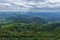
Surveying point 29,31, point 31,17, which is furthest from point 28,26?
point 31,17

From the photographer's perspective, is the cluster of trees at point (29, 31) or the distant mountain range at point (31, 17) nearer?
the cluster of trees at point (29, 31)

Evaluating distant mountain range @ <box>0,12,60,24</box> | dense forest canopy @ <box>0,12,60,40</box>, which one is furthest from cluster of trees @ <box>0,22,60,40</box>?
distant mountain range @ <box>0,12,60,24</box>

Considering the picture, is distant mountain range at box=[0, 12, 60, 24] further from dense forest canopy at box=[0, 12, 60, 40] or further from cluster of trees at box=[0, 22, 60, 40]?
cluster of trees at box=[0, 22, 60, 40]

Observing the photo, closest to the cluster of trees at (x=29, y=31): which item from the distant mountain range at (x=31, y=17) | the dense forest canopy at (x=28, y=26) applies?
the dense forest canopy at (x=28, y=26)

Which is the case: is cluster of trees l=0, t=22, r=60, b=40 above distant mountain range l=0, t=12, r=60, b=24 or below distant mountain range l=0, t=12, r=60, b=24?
below

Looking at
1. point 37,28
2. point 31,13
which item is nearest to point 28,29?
point 37,28

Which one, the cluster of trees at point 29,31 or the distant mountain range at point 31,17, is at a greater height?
the distant mountain range at point 31,17

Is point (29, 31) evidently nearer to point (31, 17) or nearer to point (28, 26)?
point (28, 26)

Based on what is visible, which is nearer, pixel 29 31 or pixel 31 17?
pixel 29 31

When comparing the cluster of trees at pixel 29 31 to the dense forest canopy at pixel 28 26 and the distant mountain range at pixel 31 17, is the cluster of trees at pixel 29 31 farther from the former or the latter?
the distant mountain range at pixel 31 17

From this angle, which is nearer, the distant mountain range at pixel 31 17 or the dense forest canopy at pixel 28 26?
the dense forest canopy at pixel 28 26

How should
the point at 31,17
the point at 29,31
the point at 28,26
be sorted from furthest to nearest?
the point at 31,17 < the point at 28,26 < the point at 29,31

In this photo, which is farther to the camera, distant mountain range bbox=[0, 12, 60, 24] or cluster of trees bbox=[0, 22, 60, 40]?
distant mountain range bbox=[0, 12, 60, 24]
